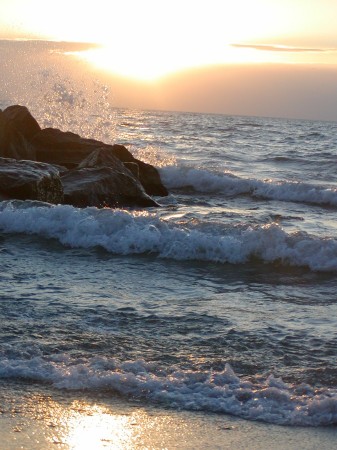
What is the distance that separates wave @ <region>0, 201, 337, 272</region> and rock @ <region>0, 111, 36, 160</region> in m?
5.05

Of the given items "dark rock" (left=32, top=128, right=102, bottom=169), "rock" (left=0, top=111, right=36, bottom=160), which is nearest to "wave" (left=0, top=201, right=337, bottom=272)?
"rock" (left=0, top=111, right=36, bottom=160)

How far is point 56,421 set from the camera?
497 centimetres

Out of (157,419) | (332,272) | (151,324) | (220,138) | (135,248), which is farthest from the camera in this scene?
(220,138)

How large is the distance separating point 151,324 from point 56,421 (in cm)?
229

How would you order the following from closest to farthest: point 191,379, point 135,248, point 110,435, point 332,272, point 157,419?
point 110,435, point 157,419, point 191,379, point 332,272, point 135,248

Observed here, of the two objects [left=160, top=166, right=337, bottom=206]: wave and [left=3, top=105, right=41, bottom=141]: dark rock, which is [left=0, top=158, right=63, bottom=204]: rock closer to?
[left=3, top=105, right=41, bottom=141]: dark rock

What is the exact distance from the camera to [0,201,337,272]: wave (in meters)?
10.7

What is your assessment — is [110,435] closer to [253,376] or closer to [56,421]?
[56,421]

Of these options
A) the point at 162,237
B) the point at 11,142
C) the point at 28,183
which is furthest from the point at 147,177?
the point at 162,237

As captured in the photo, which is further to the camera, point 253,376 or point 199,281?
point 199,281

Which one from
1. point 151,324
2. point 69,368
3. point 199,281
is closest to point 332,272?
point 199,281

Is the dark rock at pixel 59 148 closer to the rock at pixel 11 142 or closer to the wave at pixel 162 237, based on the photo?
the rock at pixel 11 142

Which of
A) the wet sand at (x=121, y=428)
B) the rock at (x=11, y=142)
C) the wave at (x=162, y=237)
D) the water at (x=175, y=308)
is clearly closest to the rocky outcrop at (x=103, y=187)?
the water at (x=175, y=308)

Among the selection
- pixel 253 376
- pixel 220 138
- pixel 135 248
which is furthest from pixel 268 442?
pixel 220 138
